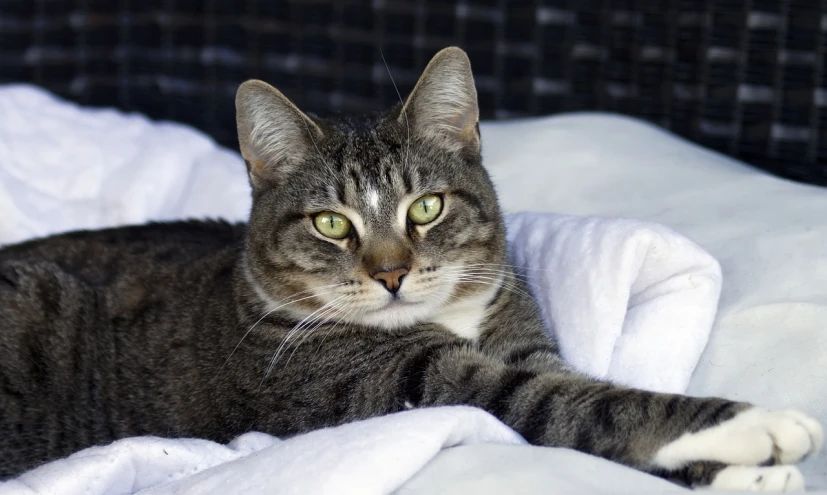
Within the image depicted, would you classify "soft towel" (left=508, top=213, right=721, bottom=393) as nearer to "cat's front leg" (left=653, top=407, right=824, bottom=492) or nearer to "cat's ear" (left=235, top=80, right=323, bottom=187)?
"cat's front leg" (left=653, top=407, right=824, bottom=492)

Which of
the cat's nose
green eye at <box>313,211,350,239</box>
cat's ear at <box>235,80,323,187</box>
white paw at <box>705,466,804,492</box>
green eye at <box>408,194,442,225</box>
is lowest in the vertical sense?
white paw at <box>705,466,804,492</box>

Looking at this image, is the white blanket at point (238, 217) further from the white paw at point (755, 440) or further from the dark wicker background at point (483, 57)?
the white paw at point (755, 440)

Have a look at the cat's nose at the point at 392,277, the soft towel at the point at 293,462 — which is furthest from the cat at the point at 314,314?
the soft towel at the point at 293,462

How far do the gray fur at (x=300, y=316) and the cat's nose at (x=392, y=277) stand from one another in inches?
0.7

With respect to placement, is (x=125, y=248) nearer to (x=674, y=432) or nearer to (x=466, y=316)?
(x=466, y=316)

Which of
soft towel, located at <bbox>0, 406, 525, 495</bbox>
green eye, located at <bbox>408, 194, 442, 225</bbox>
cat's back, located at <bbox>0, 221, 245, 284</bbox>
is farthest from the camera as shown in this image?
cat's back, located at <bbox>0, 221, 245, 284</bbox>

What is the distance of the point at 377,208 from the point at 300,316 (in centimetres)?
30

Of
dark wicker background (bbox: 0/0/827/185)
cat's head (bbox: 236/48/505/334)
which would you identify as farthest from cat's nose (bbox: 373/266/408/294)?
→ dark wicker background (bbox: 0/0/827/185)

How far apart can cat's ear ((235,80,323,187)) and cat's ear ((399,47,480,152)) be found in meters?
0.23

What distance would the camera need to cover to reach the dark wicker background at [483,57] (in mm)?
2619

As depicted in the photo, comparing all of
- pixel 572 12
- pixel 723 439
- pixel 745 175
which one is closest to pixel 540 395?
pixel 723 439

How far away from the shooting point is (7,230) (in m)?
2.84

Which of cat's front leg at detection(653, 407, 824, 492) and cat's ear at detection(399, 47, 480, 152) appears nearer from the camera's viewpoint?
cat's front leg at detection(653, 407, 824, 492)

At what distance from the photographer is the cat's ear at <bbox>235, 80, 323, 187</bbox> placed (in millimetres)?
2061
